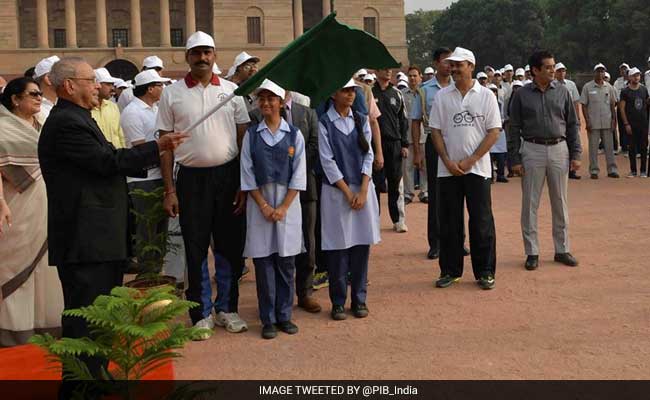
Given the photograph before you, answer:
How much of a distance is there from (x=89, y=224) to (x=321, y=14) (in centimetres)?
5902

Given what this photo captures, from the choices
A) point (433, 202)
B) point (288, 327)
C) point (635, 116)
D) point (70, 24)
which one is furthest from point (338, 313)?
point (70, 24)

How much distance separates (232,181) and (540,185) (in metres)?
3.69

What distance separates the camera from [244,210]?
6137 millimetres

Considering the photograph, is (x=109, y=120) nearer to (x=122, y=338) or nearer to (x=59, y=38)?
(x=122, y=338)

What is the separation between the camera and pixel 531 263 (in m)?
7.84

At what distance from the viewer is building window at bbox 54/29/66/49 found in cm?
5700

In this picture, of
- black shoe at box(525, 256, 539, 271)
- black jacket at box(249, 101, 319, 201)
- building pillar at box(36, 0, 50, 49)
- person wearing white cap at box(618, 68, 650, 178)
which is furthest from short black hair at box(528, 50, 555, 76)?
building pillar at box(36, 0, 50, 49)

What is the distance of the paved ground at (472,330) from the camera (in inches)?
196

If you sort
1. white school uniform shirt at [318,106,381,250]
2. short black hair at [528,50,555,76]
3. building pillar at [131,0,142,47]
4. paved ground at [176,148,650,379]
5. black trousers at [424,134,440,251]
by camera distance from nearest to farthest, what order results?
paved ground at [176,148,650,379], white school uniform shirt at [318,106,381,250], short black hair at [528,50,555,76], black trousers at [424,134,440,251], building pillar at [131,0,142,47]

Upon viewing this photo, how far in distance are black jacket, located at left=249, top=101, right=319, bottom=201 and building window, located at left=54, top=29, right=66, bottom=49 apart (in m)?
55.3

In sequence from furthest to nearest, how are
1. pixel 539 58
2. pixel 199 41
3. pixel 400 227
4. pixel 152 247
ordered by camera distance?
pixel 400 227
pixel 539 58
pixel 152 247
pixel 199 41

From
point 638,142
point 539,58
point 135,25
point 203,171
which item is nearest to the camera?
point 203,171

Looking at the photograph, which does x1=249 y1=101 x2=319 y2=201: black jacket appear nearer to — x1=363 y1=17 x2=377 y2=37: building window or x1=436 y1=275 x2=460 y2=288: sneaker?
x1=436 y1=275 x2=460 y2=288: sneaker

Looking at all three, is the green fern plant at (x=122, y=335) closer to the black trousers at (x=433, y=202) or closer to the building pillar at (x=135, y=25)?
the black trousers at (x=433, y=202)
